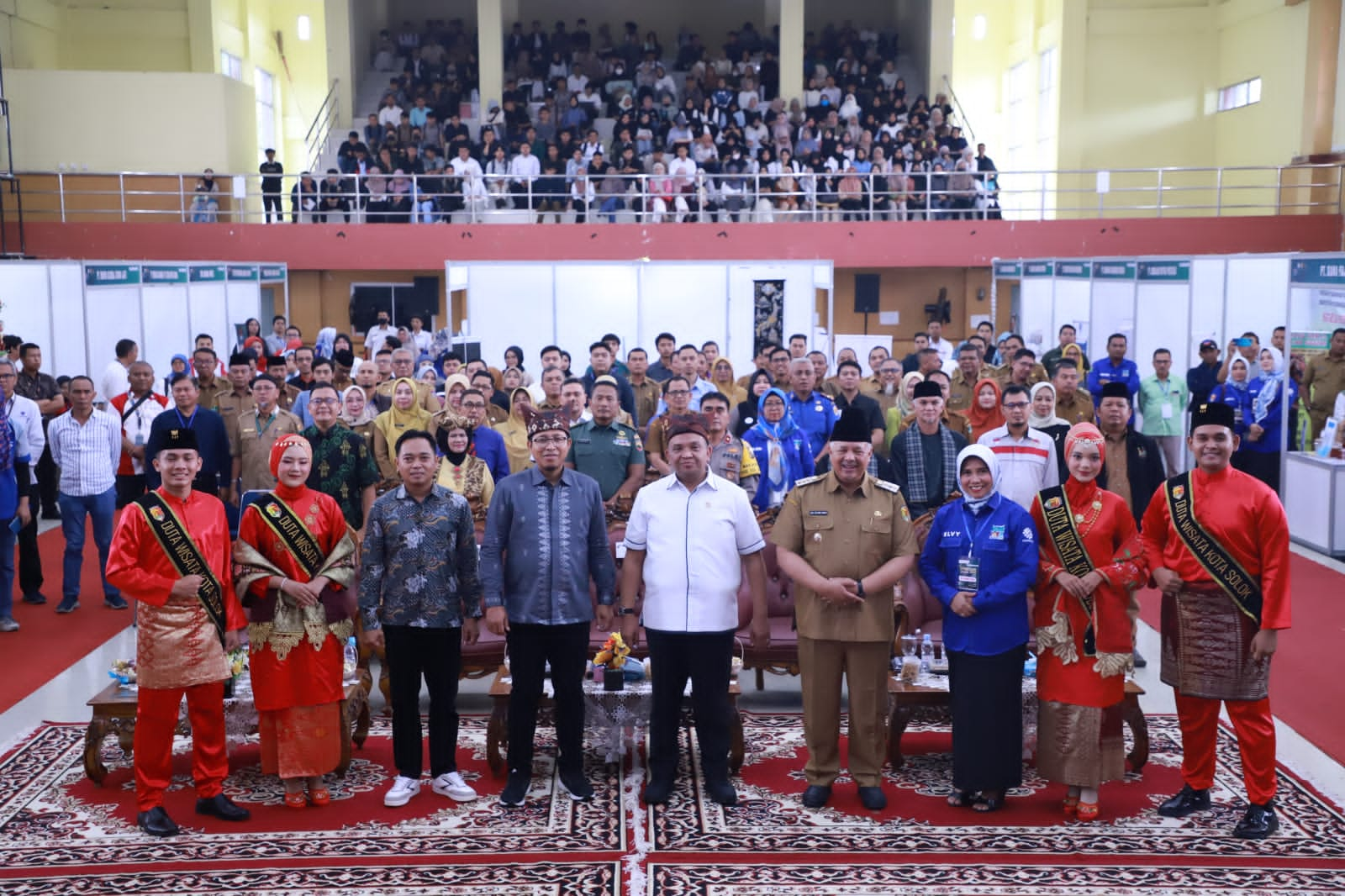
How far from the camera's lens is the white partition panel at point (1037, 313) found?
18766 millimetres

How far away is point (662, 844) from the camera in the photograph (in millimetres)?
5648

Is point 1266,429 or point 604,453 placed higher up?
point 604,453

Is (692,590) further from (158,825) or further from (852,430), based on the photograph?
(158,825)

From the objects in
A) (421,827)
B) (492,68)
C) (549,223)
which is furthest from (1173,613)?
(492,68)

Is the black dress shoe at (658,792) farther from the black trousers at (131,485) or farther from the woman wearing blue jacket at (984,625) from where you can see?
the black trousers at (131,485)

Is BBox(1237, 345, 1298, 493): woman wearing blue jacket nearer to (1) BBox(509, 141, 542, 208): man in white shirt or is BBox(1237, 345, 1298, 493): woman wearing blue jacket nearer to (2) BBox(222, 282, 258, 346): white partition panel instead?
(2) BBox(222, 282, 258, 346): white partition panel

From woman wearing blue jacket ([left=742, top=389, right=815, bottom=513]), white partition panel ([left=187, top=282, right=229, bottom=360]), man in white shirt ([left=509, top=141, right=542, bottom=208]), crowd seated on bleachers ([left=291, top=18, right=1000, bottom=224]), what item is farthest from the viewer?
man in white shirt ([left=509, top=141, right=542, bottom=208])

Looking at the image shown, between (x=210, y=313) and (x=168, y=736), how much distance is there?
41.7 feet

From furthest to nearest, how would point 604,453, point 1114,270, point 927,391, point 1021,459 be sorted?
1. point 1114,270
2. point 604,453
3. point 927,391
4. point 1021,459

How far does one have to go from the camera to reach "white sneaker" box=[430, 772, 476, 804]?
611 centimetres

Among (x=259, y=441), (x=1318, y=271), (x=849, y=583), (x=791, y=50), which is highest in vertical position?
(x=791, y=50)

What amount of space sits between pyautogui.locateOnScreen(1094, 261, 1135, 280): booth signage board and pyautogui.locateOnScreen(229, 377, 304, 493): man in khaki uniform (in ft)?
34.6

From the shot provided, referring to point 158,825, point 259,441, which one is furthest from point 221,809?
point 259,441

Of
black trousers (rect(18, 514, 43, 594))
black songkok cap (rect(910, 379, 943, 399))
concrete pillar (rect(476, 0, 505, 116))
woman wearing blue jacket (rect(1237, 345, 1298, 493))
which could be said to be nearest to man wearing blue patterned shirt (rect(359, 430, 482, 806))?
black songkok cap (rect(910, 379, 943, 399))
